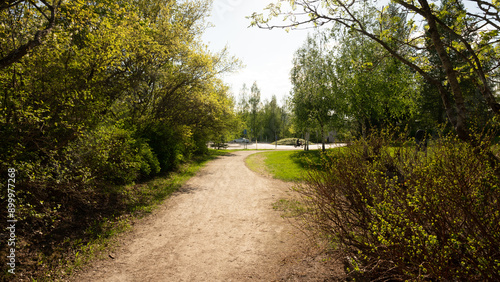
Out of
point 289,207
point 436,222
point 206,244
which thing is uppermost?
point 436,222

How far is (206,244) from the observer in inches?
218

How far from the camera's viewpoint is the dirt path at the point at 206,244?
436 cm

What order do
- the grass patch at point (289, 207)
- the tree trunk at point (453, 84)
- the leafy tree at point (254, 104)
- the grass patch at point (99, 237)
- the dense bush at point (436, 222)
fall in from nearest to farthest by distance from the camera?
the dense bush at point (436, 222) < the tree trunk at point (453, 84) < the grass patch at point (99, 237) < the grass patch at point (289, 207) < the leafy tree at point (254, 104)

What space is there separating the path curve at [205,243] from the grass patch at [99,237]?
13.0 inches

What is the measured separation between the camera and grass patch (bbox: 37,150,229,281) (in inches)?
169

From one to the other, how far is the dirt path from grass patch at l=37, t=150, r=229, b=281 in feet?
1.06

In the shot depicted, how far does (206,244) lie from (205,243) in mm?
62

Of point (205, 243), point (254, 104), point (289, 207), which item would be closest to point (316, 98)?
point (289, 207)

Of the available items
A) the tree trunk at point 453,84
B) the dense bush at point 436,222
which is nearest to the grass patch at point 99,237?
the dense bush at point 436,222

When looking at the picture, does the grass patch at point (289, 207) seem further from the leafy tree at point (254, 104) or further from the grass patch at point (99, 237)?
the leafy tree at point (254, 104)

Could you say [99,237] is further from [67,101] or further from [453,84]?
[453,84]

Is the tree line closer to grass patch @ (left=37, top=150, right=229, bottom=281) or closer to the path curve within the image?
grass patch @ (left=37, top=150, right=229, bottom=281)

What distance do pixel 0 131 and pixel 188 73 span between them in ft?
30.1

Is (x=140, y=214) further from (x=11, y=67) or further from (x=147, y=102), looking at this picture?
(x=147, y=102)
